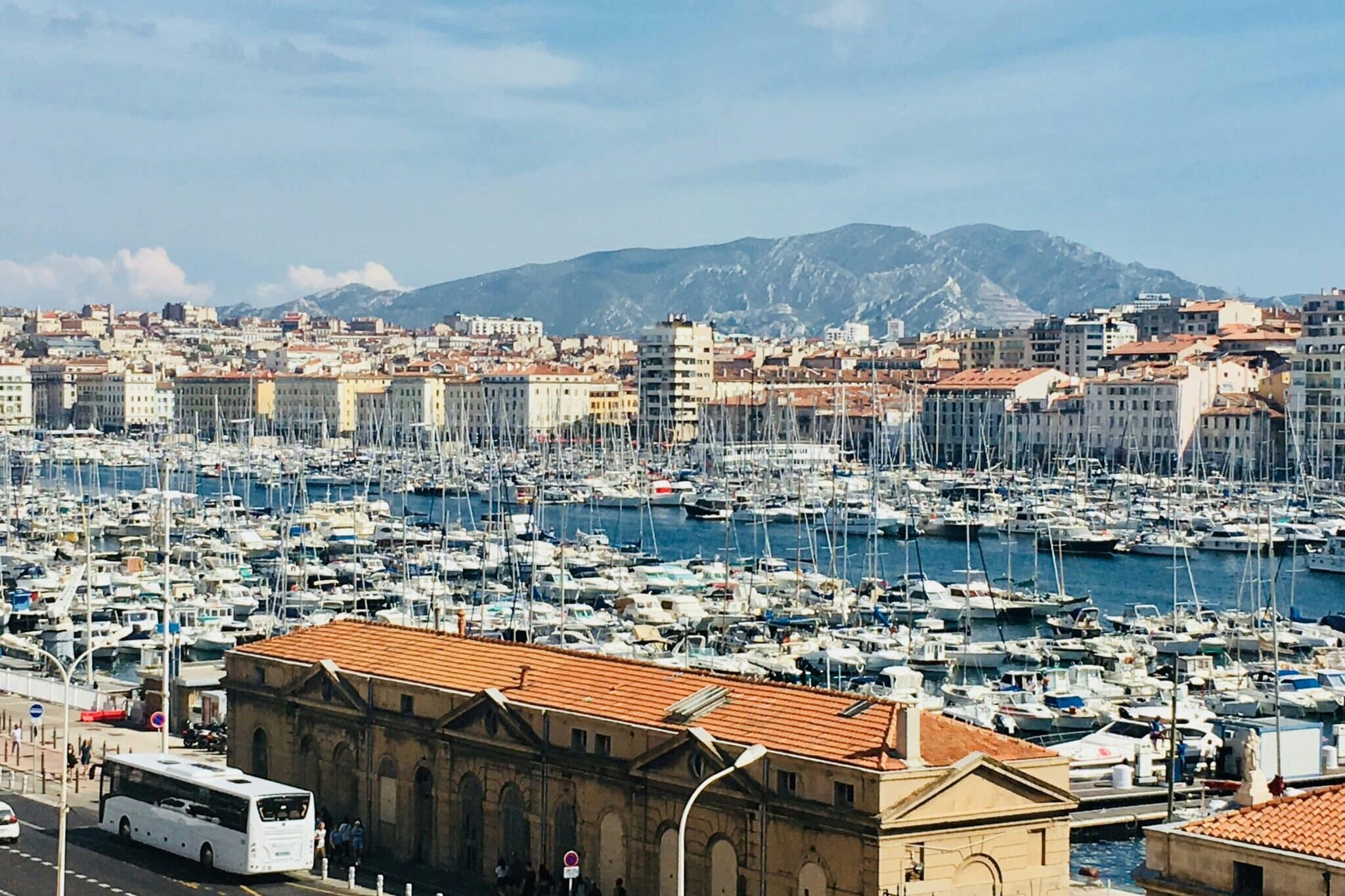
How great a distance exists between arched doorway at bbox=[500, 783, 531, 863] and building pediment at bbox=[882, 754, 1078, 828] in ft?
21.9

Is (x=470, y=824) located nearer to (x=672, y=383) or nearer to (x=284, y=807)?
(x=284, y=807)

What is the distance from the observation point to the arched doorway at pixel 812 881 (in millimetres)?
25219

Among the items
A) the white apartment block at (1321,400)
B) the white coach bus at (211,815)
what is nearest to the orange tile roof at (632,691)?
the white coach bus at (211,815)

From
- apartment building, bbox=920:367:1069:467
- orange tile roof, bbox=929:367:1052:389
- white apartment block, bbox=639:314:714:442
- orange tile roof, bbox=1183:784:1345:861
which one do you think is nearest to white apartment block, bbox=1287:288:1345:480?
apartment building, bbox=920:367:1069:467

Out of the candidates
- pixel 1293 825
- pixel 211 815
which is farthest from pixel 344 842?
pixel 1293 825

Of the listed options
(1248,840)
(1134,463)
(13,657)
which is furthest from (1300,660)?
(1134,463)

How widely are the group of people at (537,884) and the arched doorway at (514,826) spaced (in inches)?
6.1

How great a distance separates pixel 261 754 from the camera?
114 feet

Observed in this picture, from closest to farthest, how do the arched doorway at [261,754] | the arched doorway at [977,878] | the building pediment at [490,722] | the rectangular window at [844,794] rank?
the rectangular window at [844,794] → the arched doorway at [977,878] → the building pediment at [490,722] → the arched doorway at [261,754]

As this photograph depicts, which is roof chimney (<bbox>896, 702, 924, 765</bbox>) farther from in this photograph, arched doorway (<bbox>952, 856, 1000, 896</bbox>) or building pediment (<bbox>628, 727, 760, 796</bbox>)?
building pediment (<bbox>628, 727, 760, 796</bbox>)

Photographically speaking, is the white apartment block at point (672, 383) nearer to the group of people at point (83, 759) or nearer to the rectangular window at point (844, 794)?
the group of people at point (83, 759)

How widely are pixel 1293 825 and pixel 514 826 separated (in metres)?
12.8

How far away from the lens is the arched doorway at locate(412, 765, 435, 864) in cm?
3103

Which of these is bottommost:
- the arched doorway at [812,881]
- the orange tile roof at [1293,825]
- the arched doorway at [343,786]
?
the arched doorway at [343,786]
